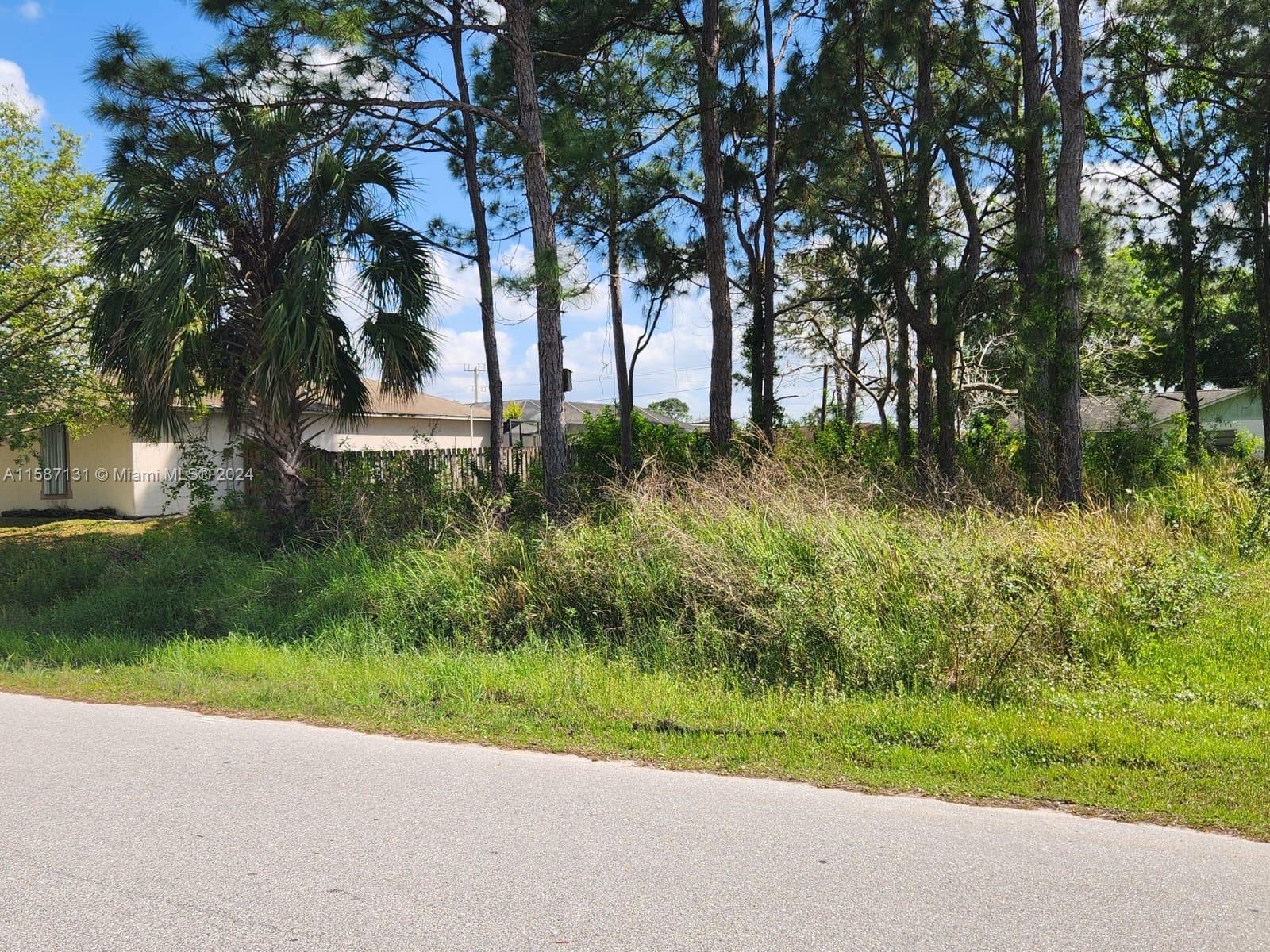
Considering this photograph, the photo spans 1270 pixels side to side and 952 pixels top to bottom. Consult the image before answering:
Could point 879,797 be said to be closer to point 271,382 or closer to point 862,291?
point 271,382

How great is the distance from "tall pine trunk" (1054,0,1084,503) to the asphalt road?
28.8 feet

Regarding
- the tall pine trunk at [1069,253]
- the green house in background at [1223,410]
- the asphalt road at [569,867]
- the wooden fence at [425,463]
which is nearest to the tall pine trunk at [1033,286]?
the tall pine trunk at [1069,253]

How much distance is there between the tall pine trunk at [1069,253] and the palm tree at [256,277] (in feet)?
28.7

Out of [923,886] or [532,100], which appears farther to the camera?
[532,100]

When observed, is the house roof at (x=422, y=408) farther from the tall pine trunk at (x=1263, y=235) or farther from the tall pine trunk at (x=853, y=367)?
the tall pine trunk at (x=1263, y=235)

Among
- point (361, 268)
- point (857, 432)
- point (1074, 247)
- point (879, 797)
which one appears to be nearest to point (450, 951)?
point (879, 797)

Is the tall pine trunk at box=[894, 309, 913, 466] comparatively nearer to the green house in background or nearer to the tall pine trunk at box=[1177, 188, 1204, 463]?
the tall pine trunk at box=[1177, 188, 1204, 463]

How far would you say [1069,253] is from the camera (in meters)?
12.1

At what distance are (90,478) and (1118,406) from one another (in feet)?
78.5

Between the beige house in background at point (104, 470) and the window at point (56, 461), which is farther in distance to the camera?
the window at point (56, 461)

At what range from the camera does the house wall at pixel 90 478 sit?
2161 cm

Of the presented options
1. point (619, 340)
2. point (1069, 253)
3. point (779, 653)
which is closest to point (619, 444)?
point (619, 340)

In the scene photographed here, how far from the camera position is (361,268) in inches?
489

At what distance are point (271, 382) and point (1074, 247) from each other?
1097cm
